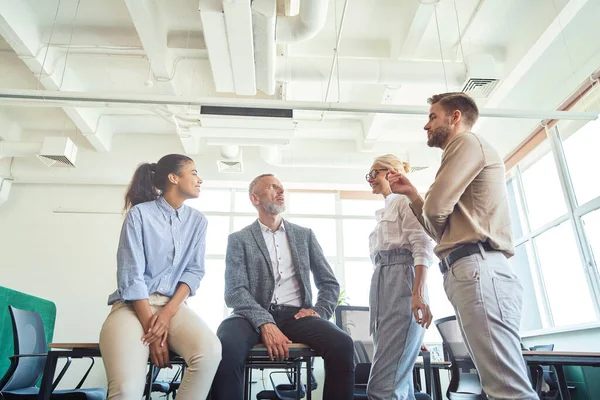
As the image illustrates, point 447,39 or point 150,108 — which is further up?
point 447,39

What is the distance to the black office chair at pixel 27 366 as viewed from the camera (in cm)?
258

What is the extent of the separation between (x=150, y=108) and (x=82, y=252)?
115 inches

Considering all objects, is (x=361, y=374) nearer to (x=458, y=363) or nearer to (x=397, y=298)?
(x=458, y=363)

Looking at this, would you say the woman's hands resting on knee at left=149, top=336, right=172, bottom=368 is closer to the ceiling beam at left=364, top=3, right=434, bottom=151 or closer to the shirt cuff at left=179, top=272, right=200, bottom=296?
the shirt cuff at left=179, top=272, right=200, bottom=296

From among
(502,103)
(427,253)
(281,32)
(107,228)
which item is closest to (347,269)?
(502,103)

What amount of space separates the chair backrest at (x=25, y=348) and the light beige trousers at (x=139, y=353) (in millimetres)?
1592

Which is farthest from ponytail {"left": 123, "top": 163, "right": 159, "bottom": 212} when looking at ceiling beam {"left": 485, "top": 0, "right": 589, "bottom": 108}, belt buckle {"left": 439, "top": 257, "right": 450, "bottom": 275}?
ceiling beam {"left": 485, "top": 0, "right": 589, "bottom": 108}

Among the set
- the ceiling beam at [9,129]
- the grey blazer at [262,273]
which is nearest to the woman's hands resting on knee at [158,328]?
the grey blazer at [262,273]

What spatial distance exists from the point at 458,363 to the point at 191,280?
6.32ft

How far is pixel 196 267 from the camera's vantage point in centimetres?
195

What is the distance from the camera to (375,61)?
4.51 meters

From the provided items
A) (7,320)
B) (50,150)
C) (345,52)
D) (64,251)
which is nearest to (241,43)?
(345,52)

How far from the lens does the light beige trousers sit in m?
1.46

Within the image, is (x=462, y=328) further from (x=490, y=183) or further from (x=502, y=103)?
(x=502, y=103)
